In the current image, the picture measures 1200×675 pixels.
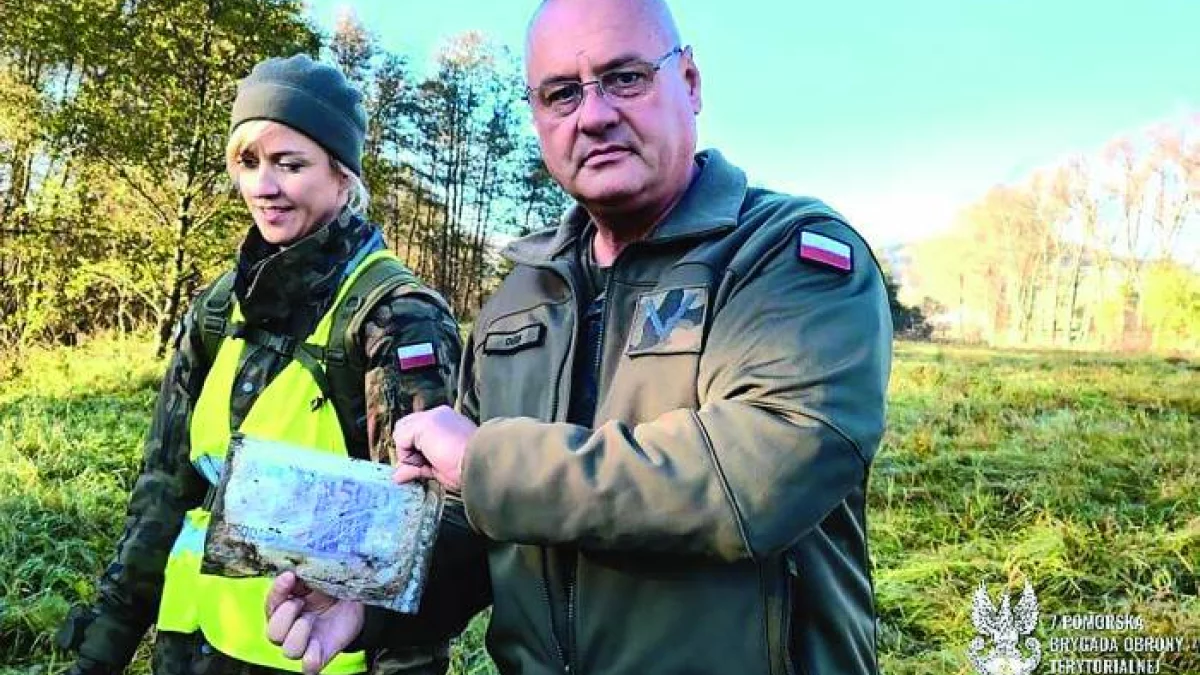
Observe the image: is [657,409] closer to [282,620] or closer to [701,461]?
[701,461]

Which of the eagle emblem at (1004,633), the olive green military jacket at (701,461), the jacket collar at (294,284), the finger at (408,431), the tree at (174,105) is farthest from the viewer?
the tree at (174,105)

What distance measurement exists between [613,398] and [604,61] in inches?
22.2

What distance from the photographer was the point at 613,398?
4.42 ft

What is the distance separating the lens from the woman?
6.63ft

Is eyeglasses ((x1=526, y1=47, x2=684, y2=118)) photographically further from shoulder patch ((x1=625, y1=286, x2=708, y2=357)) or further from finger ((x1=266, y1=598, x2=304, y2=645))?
finger ((x1=266, y1=598, x2=304, y2=645))

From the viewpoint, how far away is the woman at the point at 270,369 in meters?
2.02

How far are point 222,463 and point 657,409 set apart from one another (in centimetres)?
130

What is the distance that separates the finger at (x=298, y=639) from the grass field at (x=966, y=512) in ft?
9.45

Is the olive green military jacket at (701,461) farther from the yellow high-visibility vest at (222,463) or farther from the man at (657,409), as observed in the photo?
the yellow high-visibility vest at (222,463)

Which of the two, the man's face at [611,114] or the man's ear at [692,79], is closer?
the man's face at [611,114]

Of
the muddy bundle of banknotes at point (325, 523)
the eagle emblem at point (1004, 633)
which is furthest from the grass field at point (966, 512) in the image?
the muddy bundle of banknotes at point (325, 523)

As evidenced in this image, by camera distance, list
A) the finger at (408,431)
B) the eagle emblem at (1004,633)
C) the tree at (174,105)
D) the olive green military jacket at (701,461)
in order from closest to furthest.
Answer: the olive green military jacket at (701,461), the finger at (408,431), the eagle emblem at (1004,633), the tree at (174,105)

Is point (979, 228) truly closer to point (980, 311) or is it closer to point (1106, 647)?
point (980, 311)

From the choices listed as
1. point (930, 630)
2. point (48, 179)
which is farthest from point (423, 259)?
point (930, 630)
